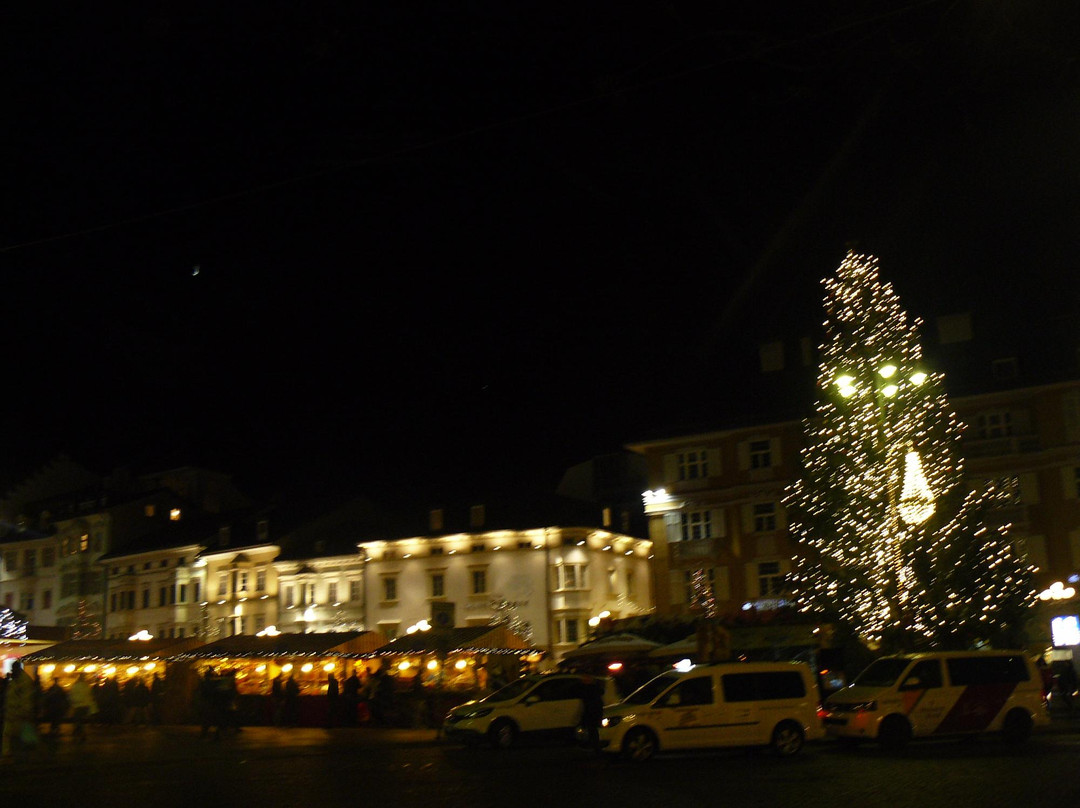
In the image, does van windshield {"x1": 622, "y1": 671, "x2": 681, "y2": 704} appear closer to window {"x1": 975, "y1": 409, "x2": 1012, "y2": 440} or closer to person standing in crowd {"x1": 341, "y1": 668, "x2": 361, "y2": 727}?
person standing in crowd {"x1": 341, "y1": 668, "x2": 361, "y2": 727}

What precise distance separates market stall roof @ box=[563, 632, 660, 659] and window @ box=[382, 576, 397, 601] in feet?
67.4

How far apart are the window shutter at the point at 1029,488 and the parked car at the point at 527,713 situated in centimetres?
2315

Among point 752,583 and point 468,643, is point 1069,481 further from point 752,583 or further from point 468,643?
point 468,643

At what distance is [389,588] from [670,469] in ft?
53.2

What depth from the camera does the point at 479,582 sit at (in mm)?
53625

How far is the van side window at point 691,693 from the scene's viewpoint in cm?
1983

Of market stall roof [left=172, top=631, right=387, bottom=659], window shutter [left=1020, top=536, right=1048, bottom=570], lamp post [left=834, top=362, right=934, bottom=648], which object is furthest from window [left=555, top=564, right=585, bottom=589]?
window shutter [left=1020, top=536, right=1048, bottom=570]

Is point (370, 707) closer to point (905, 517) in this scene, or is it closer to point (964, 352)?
point (905, 517)

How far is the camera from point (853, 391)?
3716 centimetres

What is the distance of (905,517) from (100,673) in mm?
28670

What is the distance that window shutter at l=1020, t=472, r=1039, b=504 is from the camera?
41.6 metres

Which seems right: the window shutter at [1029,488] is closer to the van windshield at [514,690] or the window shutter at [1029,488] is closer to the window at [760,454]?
the window at [760,454]

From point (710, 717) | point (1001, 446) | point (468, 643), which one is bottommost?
point (710, 717)

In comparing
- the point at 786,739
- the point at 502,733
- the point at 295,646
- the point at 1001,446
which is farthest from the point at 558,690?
the point at 1001,446
